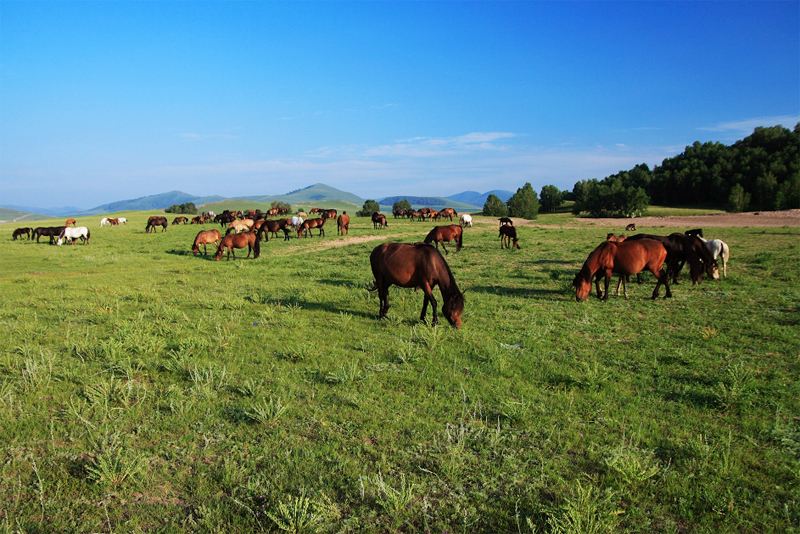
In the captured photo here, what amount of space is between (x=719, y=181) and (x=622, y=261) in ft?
259

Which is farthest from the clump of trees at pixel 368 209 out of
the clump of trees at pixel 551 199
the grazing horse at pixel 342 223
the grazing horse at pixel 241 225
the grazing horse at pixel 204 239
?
the grazing horse at pixel 204 239

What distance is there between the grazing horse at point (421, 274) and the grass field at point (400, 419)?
0.61 meters

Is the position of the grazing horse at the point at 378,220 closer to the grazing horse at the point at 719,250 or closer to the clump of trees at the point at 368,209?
the clump of trees at the point at 368,209

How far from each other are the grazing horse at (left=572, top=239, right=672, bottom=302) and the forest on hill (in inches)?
2337

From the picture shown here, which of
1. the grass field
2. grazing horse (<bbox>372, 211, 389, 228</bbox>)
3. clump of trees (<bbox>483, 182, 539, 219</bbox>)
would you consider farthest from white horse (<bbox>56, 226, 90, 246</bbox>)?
clump of trees (<bbox>483, 182, 539, 219</bbox>)

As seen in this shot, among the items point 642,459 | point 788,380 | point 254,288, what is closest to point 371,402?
point 642,459

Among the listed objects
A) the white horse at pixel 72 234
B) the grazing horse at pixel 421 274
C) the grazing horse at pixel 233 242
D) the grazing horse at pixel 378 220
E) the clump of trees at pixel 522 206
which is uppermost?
the clump of trees at pixel 522 206

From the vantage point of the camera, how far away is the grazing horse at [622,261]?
1167cm

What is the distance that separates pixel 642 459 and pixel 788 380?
4.07 meters

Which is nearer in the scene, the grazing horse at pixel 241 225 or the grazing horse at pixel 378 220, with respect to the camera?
the grazing horse at pixel 241 225

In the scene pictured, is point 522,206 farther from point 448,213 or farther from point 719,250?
point 719,250

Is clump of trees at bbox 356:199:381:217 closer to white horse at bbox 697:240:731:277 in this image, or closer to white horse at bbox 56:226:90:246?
white horse at bbox 56:226:90:246

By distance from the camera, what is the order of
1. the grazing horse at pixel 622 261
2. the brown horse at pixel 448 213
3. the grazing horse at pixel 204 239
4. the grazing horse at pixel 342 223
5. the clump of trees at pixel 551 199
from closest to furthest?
1. the grazing horse at pixel 622 261
2. the grazing horse at pixel 204 239
3. the grazing horse at pixel 342 223
4. the brown horse at pixel 448 213
5. the clump of trees at pixel 551 199

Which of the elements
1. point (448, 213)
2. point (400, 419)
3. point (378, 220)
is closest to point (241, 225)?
point (378, 220)
